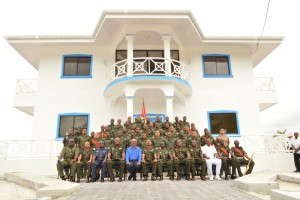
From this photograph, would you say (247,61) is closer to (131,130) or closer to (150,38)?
(150,38)

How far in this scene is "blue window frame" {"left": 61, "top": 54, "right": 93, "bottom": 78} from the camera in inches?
541

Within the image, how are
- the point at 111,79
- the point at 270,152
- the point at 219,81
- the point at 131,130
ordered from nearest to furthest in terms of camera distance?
the point at 131,130
the point at 270,152
the point at 111,79
the point at 219,81

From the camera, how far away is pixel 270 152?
11359 millimetres

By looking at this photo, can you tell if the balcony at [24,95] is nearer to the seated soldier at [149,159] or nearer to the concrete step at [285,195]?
the seated soldier at [149,159]

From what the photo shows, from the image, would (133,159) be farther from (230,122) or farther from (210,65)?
(210,65)

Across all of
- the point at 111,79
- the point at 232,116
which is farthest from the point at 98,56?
the point at 232,116

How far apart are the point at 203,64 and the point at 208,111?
114 inches

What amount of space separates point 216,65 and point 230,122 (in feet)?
11.7

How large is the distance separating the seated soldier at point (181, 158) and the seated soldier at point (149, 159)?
0.75 metres

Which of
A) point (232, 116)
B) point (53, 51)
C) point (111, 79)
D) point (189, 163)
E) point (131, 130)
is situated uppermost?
point (53, 51)

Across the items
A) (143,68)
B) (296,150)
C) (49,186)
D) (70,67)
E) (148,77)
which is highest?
(70,67)

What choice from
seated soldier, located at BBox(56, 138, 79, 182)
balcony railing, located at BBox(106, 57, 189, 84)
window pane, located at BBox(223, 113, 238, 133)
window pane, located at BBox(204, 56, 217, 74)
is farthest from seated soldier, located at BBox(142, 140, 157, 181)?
window pane, located at BBox(204, 56, 217, 74)

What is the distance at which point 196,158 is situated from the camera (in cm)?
829

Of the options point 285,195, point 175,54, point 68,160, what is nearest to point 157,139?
point 68,160
